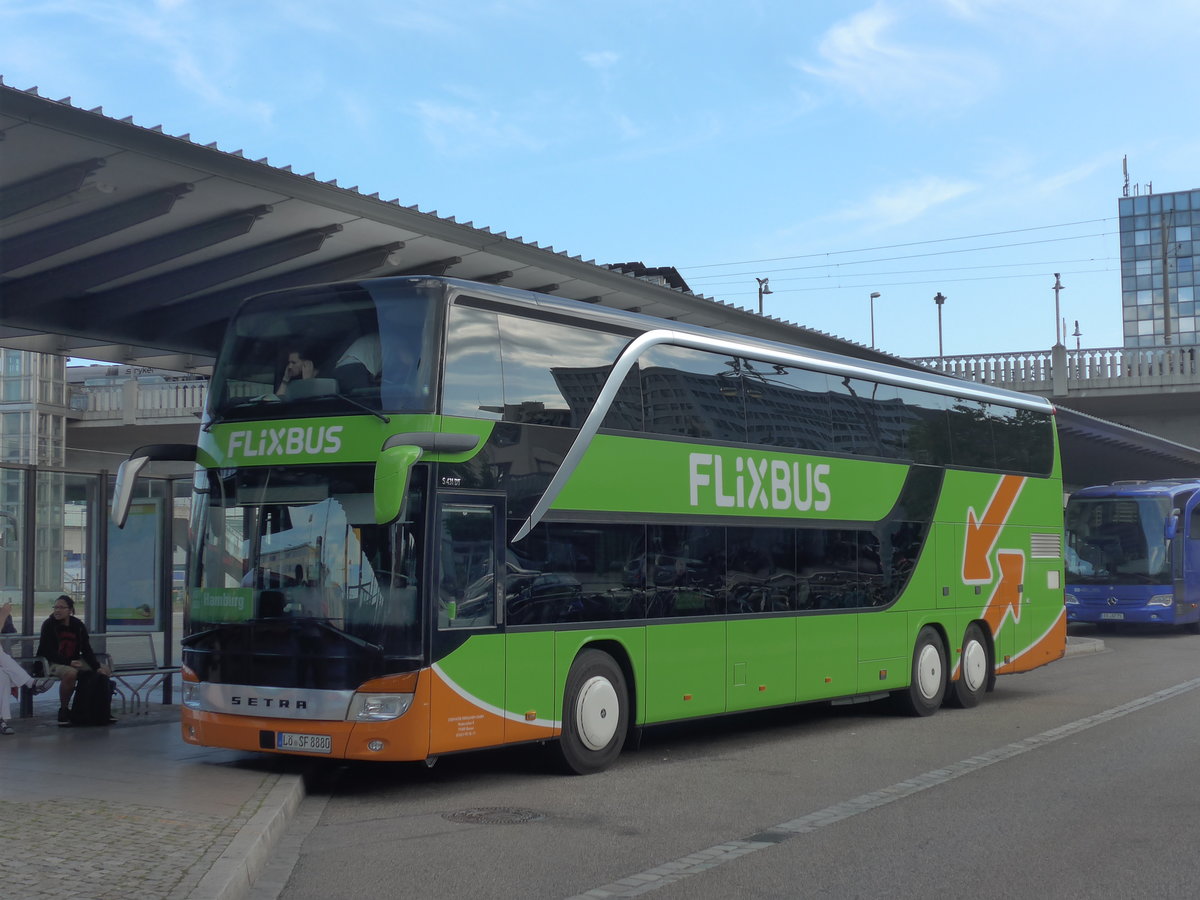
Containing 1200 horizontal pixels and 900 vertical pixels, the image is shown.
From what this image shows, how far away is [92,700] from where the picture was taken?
1401cm

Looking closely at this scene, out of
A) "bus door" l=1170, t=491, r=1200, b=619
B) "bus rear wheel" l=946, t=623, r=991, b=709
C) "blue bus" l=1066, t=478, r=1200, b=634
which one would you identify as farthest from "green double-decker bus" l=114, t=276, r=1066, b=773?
"bus door" l=1170, t=491, r=1200, b=619

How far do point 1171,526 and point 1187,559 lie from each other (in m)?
1.01

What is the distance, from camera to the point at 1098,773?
37.4 ft

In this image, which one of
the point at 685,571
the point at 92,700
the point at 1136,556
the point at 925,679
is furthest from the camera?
the point at 1136,556

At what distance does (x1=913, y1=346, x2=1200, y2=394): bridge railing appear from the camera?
40125 millimetres

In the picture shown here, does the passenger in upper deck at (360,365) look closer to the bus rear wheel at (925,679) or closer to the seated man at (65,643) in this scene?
the seated man at (65,643)

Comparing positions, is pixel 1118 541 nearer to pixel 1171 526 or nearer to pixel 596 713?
pixel 1171 526

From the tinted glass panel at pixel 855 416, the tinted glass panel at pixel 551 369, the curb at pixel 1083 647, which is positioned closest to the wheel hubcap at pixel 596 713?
the tinted glass panel at pixel 551 369

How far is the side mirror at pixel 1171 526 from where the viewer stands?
31.8m

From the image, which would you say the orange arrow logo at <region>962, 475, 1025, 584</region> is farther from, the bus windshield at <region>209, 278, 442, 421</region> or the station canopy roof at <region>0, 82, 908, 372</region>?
the bus windshield at <region>209, 278, 442, 421</region>

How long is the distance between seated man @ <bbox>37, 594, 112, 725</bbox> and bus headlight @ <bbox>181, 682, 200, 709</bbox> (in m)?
3.40

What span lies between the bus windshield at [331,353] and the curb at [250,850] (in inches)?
113

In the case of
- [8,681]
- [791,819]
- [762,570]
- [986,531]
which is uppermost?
[986,531]

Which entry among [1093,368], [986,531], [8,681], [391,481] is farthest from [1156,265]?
[391,481]
